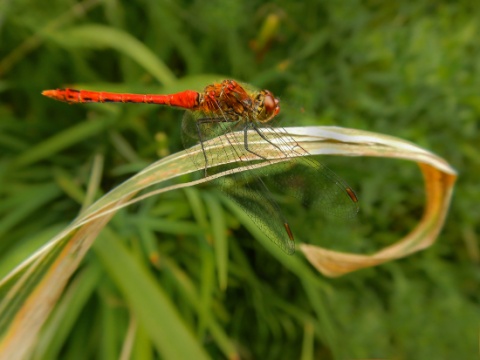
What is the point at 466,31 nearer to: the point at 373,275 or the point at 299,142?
the point at 373,275

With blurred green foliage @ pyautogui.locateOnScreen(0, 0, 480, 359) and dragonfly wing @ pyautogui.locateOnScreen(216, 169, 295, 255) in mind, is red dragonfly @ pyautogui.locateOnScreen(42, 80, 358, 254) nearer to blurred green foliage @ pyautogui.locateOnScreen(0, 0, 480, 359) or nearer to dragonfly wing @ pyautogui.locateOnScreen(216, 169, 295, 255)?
dragonfly wing @ pyautogui.locateOnScreen(216, 169, 295, 255)

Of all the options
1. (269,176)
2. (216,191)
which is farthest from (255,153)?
(216,191)

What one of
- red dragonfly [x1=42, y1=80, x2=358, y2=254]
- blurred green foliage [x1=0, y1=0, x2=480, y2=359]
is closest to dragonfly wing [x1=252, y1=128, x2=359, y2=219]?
red dragonfly [x1=42, y1=80, x2=358, y2=254]

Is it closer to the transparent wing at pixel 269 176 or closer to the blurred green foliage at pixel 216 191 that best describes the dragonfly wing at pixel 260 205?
the transparent wing at pixel 269 176

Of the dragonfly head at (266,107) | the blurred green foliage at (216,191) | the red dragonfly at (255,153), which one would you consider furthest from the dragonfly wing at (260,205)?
the blurred green foliage at (216,191)

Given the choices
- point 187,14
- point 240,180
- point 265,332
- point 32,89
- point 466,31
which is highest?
point 187,14

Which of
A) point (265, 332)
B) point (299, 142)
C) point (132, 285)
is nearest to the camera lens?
point (299, 142)

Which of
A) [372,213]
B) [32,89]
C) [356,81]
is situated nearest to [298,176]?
[372,213]

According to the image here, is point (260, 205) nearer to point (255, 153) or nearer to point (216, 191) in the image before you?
point (255, 153)
